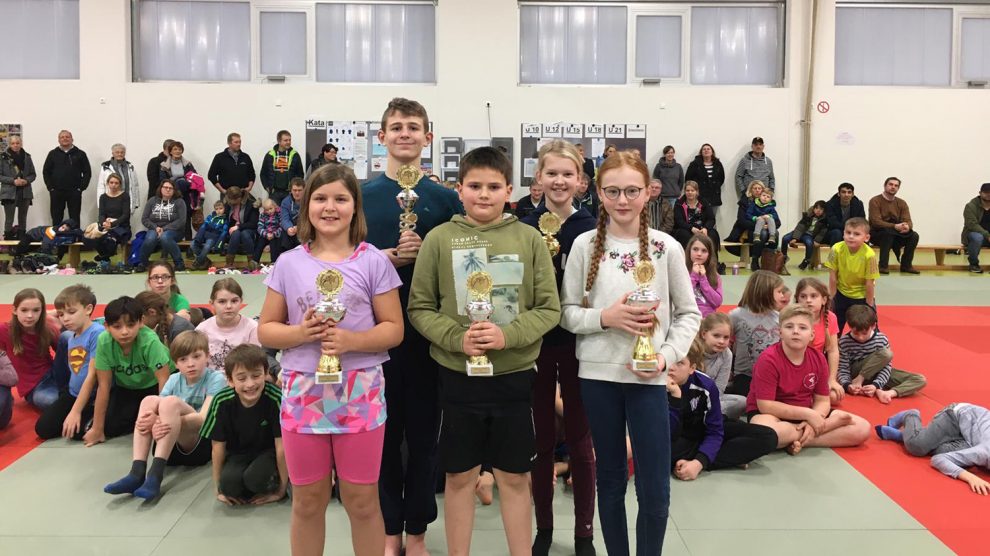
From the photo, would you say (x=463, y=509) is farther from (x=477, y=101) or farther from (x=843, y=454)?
(x=477, y=101)

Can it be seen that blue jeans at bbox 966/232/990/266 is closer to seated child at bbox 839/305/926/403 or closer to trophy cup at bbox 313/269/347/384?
seated child at bbox 839/305/926/403

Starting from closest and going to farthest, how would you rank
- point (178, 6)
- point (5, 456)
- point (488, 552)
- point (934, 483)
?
point (488, 552) → point (934, 483) → point (5, 456) → point (178, 6)

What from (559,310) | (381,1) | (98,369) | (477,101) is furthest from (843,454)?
(381,1)

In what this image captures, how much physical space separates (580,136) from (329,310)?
44.7ft

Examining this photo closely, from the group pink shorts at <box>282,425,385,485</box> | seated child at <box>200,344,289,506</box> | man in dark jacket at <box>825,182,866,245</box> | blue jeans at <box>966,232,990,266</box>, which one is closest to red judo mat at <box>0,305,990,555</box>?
seated child at <box>200,344,289,506</box>

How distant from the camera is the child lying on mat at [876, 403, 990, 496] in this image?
488 cm

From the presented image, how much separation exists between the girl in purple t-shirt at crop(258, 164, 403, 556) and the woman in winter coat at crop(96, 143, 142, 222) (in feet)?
44.1

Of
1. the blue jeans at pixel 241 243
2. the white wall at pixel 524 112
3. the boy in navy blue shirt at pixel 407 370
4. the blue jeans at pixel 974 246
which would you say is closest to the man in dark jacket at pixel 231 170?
the white wall at pixel 524 112

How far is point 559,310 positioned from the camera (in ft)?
10.7

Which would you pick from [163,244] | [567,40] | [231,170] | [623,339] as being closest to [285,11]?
[231,170]

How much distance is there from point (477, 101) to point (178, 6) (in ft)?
20.5

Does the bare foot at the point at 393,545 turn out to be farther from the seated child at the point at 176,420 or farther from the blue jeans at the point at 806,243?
the blue jeans at the point at 806,243

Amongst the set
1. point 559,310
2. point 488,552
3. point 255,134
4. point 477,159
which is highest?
point 255,134

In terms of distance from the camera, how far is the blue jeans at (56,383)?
584cm
